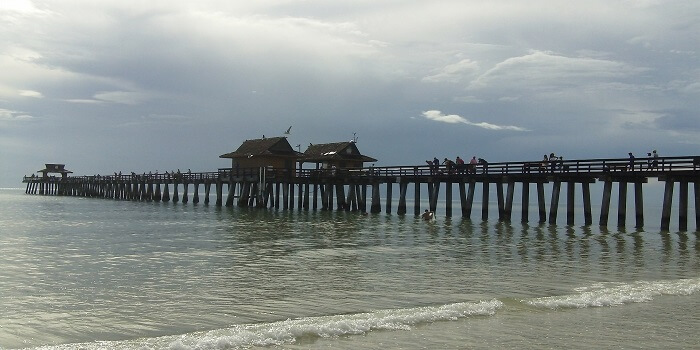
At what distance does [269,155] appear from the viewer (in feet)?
182

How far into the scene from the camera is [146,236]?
25.6 m

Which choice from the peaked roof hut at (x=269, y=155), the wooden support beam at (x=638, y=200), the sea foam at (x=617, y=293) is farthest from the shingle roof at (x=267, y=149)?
the sea foam at (x=617, y=293)

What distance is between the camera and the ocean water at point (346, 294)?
8.34 m

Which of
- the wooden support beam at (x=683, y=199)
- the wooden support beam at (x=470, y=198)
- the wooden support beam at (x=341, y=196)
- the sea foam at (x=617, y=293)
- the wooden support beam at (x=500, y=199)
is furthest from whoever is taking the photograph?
the wooden support beam at (x=341, y=196)

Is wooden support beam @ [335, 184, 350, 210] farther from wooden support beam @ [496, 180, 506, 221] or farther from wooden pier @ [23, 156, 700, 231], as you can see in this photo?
wooden support beam @ [496, 180, 506, 221]

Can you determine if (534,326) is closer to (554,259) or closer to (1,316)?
(1,316)

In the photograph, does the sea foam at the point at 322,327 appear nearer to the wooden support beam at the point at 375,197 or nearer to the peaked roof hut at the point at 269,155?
the wooden support beam at the point at 375,197

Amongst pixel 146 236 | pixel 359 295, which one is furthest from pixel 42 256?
pixel 359 295

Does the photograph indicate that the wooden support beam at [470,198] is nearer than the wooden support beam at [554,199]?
No

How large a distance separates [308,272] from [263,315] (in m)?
5.05

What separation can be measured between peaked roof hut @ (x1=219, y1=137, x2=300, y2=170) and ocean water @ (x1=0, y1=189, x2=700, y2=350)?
3264 centimetres

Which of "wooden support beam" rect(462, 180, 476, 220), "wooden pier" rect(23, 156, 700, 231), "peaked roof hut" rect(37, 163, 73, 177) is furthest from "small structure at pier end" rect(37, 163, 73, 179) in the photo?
"wooden support beam" rect(462, 180, 476, 220)

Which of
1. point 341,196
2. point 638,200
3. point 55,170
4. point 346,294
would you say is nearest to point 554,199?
point 638,200

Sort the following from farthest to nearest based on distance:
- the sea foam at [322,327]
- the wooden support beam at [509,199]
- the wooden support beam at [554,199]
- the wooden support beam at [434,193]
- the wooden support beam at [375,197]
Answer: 1. the wooden support beam at [375,197]
2. the wooden support beam at [434,193]
3. the wooden support beam at [509,199]
4. the wooden support beam at [554,199]
5. the sea foam at [322,327]
